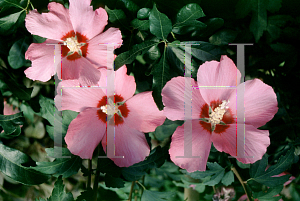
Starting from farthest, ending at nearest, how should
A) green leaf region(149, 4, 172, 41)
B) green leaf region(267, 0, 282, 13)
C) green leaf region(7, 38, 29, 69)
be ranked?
green leaf region(7, 38, 29, 69) → green leaf region(267, 0, 282, 13) → green leaf region(149, 4, 172, 41)

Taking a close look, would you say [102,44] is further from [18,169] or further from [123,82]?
[18,169]

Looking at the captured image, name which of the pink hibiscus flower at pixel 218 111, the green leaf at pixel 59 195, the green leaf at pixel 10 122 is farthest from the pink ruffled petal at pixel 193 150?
the green leaf at pixel 10 122

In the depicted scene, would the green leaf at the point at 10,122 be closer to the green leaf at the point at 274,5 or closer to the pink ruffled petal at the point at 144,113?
the pink ruffled petal at the point at 144,113

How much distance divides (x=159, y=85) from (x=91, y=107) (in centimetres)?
19

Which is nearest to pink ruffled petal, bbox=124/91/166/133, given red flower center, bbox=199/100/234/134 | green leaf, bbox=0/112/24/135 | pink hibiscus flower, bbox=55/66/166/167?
pink hibiscus flower, bbox=55/66/166/167

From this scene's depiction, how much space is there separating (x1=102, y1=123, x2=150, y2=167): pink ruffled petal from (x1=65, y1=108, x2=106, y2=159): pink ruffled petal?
0.03m

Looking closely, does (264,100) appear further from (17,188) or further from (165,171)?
(17,188)

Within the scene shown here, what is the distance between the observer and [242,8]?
65 cm

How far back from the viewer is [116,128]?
24.7 inches

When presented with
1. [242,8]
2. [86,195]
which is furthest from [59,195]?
[242,8]

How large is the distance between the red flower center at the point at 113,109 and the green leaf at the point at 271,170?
43 cm

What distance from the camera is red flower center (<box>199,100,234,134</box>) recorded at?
60 cm

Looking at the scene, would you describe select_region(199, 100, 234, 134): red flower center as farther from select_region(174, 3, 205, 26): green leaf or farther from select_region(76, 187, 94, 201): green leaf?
select_region(76, 187, 94, 201): green leaf

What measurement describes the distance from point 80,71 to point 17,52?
330 millimetres
